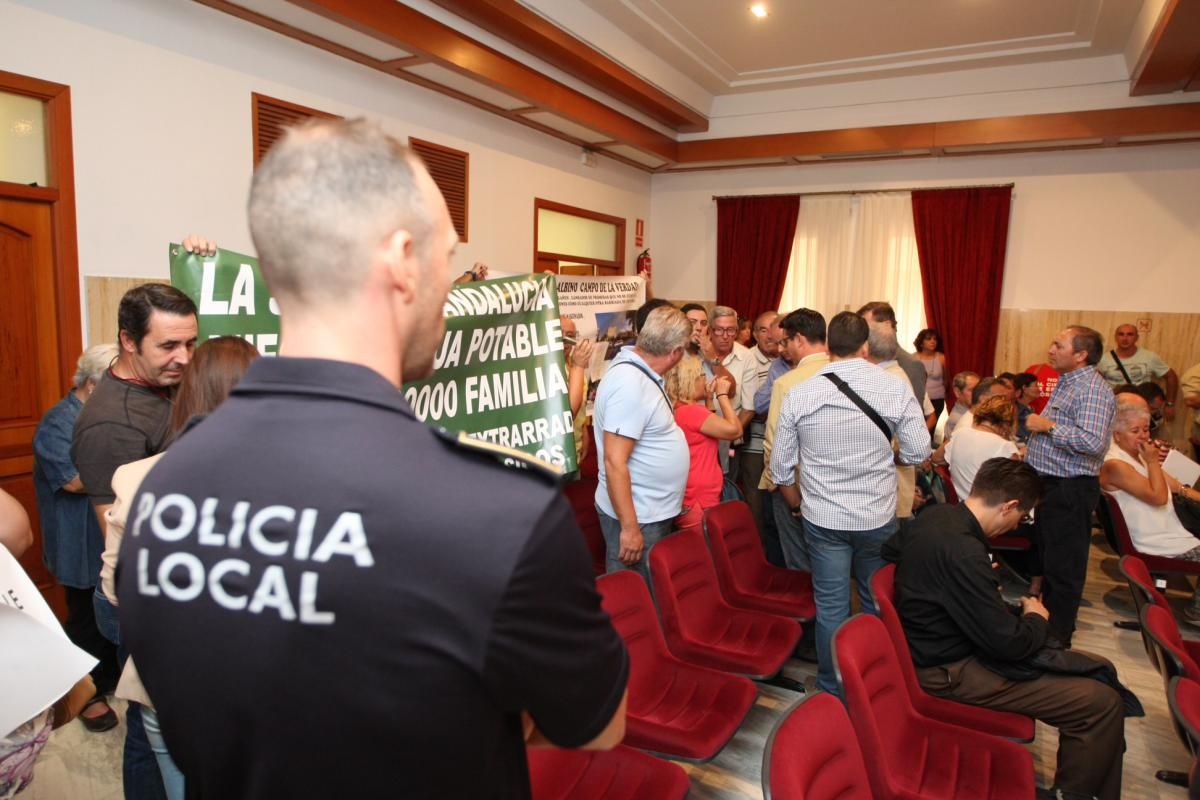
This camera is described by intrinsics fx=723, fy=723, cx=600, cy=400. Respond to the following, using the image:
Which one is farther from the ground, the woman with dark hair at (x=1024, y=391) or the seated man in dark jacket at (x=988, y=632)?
the woman with dark hair at (x=1024, y=391)

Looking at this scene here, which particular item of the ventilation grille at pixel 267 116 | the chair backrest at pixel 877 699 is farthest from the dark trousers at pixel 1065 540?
the ventilation grille at pixel 267 116

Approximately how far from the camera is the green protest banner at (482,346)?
7.41 feet

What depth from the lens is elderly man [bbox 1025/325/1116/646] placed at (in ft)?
11.8

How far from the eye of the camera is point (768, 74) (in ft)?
24.4

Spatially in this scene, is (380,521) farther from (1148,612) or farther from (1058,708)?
(1148,612)

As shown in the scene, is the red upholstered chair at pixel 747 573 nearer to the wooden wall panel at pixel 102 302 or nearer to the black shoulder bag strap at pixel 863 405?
the black shoulder bag strap at pixel 863 405

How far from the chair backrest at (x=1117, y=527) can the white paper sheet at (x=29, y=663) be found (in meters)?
4.61

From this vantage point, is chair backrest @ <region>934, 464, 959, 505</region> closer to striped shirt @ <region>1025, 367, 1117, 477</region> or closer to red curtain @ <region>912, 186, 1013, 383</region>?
striped shirt @ <region>1025, 367, 1117, 477</region>

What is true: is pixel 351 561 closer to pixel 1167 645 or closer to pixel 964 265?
pixel 1167 645

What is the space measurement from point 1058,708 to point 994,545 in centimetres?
219

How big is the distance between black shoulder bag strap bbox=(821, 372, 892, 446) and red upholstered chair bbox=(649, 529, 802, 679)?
82 centimetres

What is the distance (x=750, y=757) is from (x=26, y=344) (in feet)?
12.3

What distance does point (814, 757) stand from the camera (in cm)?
154

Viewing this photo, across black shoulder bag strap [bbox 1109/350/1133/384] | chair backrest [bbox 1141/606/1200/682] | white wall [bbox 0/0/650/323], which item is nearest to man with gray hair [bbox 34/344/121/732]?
white wall [bbox 0/0/650/323]
